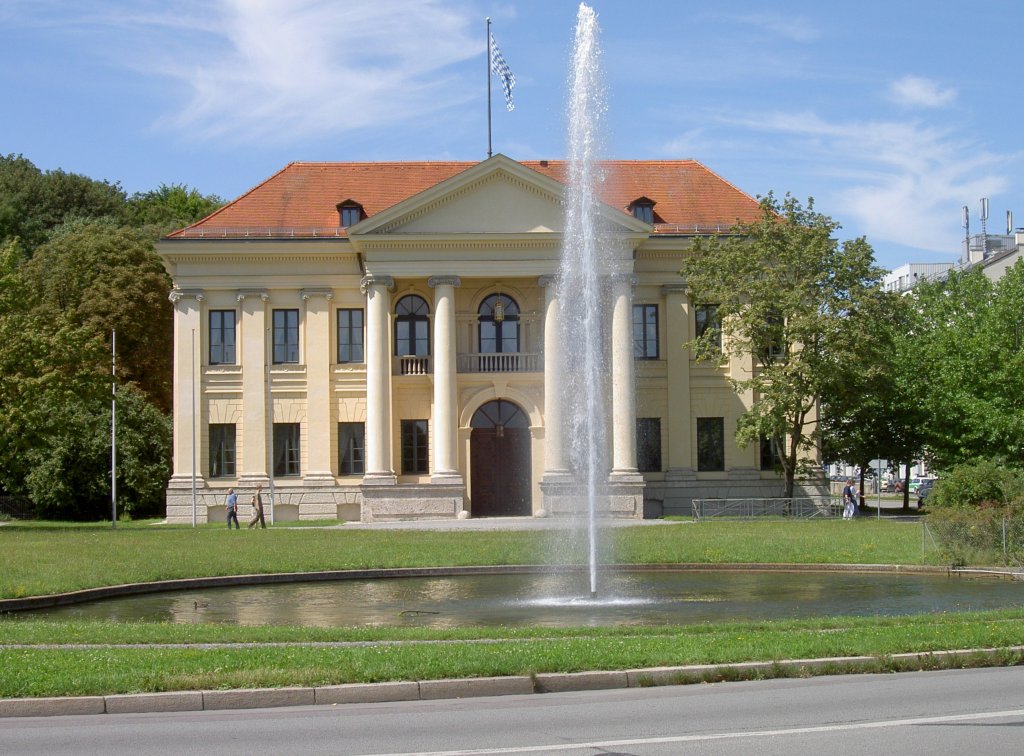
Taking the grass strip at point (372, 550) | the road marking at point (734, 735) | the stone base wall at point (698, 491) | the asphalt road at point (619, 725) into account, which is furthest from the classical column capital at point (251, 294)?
the road marking at point (734, 735)

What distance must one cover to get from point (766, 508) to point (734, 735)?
42325mm

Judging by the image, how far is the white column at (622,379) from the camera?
5194cm

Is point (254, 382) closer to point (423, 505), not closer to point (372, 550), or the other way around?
point (423, 505)

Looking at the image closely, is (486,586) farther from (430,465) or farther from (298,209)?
(298,209)

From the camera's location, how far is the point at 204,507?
54.5m

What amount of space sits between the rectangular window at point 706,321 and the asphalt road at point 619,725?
4041 cm

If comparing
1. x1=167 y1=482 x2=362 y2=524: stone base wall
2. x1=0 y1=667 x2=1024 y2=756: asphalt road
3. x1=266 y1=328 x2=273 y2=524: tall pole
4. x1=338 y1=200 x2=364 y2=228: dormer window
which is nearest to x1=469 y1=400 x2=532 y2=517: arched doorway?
x1=167 y1=482 x2=362 y2=524: stone base wall

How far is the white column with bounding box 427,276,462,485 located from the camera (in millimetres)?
52062

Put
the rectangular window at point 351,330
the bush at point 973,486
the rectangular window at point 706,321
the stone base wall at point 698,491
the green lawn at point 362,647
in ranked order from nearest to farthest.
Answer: the green lawn at point 362,647
the bush at point 973,486
the rectangular window at point 706,321
the stone base wall at point 698,491
the rectangular window at point 351,330

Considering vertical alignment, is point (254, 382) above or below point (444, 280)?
below

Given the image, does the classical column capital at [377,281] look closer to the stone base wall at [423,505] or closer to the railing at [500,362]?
the railing at [500,362]

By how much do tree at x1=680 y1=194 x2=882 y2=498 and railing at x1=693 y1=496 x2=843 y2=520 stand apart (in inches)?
41.4

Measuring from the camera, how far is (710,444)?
2196 inches

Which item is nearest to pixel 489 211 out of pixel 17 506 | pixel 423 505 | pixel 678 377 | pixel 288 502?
pixel 678 377
